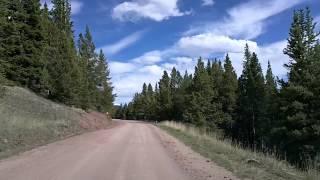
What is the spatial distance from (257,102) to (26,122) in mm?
55628

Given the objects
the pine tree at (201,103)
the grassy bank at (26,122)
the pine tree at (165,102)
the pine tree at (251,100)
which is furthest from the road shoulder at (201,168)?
the pine tree at (165,102)

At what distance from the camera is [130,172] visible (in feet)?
43.4

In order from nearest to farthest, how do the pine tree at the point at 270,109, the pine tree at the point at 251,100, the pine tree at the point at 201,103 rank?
the pine tree at the point at 270,109 → the pine tree at the point at 251,100 → the pine tree at the point at 201,103

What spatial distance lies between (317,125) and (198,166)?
88.8 feet

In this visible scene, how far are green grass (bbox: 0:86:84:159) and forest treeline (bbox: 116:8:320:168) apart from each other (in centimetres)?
1130

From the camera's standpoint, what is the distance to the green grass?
2141 centimetres

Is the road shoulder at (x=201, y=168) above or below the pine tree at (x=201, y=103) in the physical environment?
below

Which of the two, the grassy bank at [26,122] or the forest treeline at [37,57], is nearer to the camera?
the grassy bank at [26,122]

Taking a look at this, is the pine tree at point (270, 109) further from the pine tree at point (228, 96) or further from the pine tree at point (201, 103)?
the pine tree at point (201, 103)

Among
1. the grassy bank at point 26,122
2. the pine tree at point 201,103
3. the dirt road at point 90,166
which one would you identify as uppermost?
the pine tree at point 201,103

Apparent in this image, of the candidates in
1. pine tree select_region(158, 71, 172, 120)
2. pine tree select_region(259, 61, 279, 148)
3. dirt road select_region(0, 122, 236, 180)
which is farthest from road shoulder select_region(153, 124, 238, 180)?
pine tree select_region(158, 71, 172, 120)

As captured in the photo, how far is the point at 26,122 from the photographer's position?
91.6 ft

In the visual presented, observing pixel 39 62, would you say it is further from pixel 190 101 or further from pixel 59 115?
pixel 190 101

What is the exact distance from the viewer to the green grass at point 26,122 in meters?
21.4
